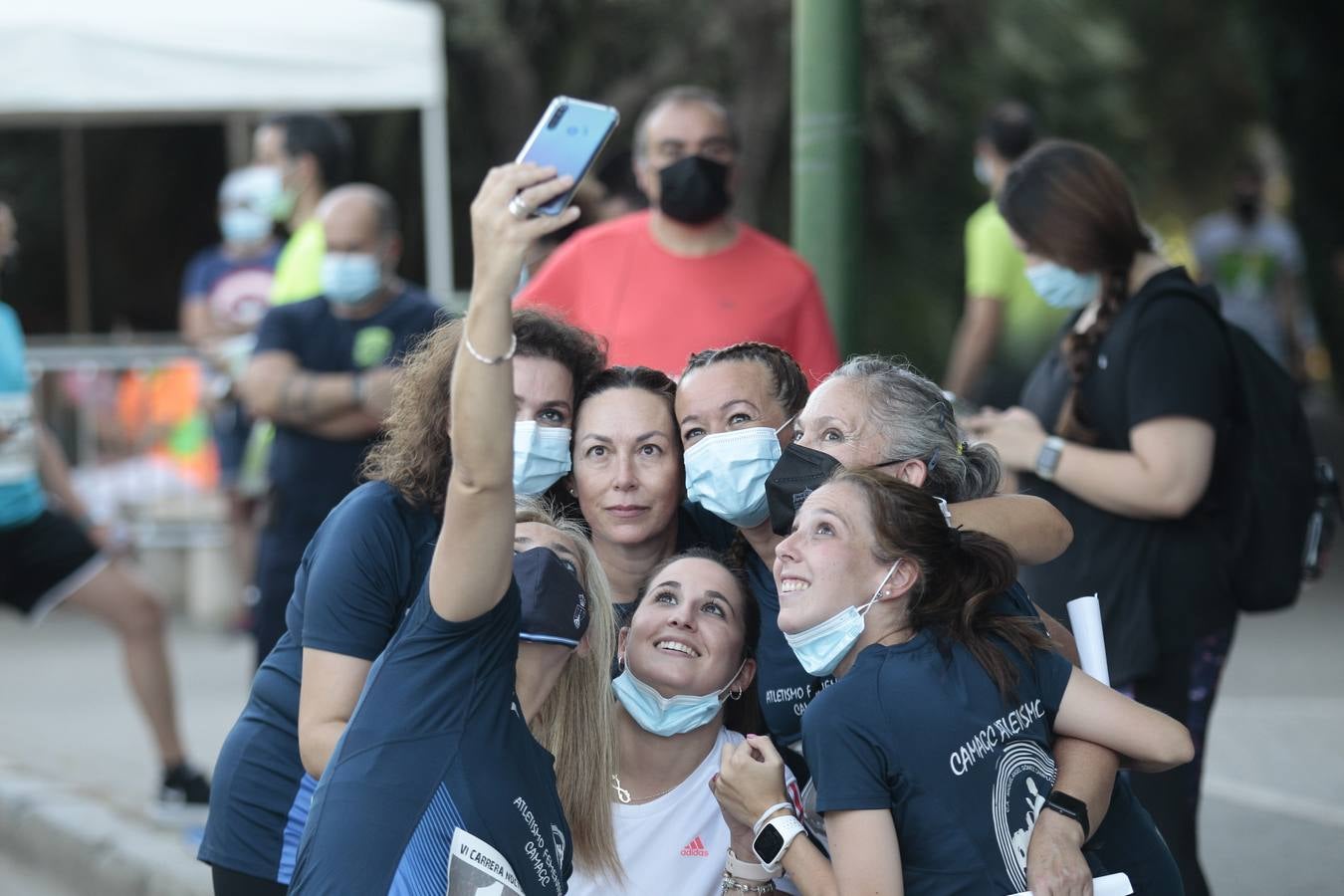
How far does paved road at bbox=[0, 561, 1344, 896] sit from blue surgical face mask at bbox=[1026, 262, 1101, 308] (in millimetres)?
1713

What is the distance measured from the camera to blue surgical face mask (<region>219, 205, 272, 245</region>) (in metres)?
8.95

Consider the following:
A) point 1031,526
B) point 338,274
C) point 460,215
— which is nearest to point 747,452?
point 1031,526

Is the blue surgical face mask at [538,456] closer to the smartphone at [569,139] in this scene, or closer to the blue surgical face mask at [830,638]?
the blue surgical face mask at [830,638]

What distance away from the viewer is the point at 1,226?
637 centimetres

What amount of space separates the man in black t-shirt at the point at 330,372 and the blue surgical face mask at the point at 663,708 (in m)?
2.61

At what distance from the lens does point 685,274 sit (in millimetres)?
4801

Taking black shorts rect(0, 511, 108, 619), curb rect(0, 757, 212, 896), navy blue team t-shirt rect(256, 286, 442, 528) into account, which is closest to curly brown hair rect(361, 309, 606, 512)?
curb rect(0, 757, 212, 896)

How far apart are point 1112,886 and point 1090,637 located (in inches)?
19.8

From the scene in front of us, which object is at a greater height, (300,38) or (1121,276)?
(300,38)

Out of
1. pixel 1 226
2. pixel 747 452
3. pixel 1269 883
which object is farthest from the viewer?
pixel 1 226

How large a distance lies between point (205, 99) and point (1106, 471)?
19.1 ft

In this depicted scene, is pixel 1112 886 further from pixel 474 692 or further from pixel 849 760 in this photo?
pixel 474 692

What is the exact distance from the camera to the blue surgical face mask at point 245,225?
29.3 ft

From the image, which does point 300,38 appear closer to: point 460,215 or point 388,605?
point 460,215
